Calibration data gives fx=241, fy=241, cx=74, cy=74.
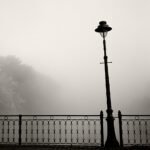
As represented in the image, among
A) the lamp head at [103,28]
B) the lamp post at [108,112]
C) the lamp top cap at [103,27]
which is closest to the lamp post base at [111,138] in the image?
the lamp post at [108,112]

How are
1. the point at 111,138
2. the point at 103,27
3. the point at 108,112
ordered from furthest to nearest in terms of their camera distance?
1. the point at 103,27
2. the point at 108,112
3. the point at 111,138

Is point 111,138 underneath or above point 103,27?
underneath

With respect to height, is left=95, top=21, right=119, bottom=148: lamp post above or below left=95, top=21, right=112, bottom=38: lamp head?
below

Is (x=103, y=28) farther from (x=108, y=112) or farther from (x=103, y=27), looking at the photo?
(x=108, y=112)

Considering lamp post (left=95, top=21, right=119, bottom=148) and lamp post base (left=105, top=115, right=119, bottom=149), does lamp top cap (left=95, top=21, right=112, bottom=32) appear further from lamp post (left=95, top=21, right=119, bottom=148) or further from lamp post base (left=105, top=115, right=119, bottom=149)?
lamp post base (left=105, top=115, right=119, bottom=149)

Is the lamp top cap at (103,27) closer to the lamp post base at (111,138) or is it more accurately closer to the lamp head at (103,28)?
the lamp head at (103,28)

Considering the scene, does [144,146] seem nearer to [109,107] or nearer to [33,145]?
[109,107]

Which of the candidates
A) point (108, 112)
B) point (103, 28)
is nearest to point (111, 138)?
point (108, 112)

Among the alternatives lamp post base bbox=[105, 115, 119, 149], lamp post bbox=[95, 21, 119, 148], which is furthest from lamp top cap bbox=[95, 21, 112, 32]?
lamp post base bbox=[105, 115, 119, 149]

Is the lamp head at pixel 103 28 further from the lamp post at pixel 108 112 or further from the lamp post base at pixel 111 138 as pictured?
the lamp post base at pixel 111 138

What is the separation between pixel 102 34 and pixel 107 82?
193 cm

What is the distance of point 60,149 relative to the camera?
9.23 meters

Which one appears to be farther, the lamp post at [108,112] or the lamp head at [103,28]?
the lamp head at [103,28]

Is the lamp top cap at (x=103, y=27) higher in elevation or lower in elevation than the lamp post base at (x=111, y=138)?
higher
